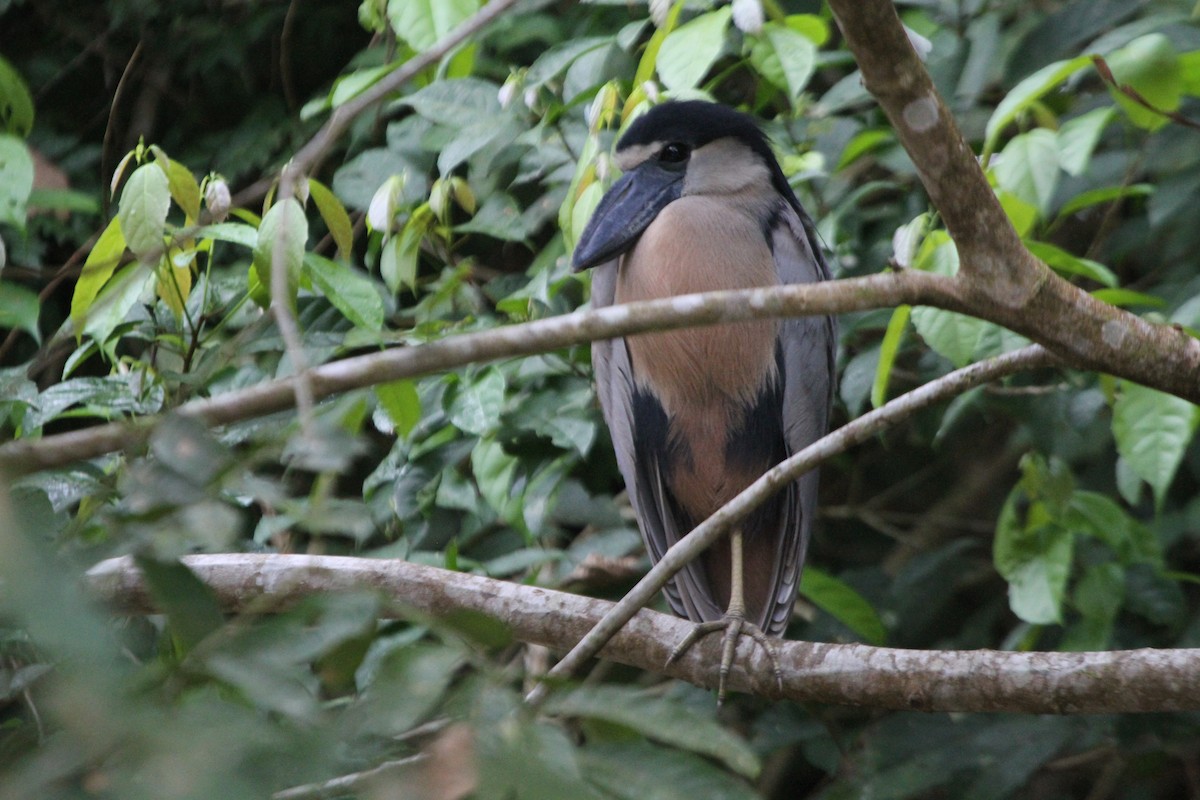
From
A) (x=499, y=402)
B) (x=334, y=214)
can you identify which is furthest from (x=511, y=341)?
(x=499, y=402)

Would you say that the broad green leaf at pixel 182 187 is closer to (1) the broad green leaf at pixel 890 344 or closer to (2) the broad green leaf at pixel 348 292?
(2) the broad green leaf at pixel 348 292

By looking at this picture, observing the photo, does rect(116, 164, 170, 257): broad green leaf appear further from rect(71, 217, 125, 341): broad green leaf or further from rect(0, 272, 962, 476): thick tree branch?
rect(0, 272, 962, 476): thick tree branch

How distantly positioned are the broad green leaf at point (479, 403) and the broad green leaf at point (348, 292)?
0.69 ft

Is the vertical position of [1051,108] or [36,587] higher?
[36,587]

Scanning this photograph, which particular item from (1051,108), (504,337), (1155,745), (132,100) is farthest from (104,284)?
(1155,745)

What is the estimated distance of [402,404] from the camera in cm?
158

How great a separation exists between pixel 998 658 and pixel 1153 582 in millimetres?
1003

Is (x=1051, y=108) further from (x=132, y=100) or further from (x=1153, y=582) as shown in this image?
(x=132, y=100)

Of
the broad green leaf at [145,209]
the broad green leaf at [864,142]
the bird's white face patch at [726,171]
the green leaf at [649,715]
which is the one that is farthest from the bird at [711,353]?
the green leaf at [649,715]

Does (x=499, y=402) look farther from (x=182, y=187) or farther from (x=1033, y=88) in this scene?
(x=1033, y=88)

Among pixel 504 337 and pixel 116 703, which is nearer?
pixel 116 703

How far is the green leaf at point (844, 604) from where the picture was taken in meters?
2.06

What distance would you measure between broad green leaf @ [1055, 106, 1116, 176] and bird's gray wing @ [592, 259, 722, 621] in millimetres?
765

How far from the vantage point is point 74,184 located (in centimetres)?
Answer: 275
